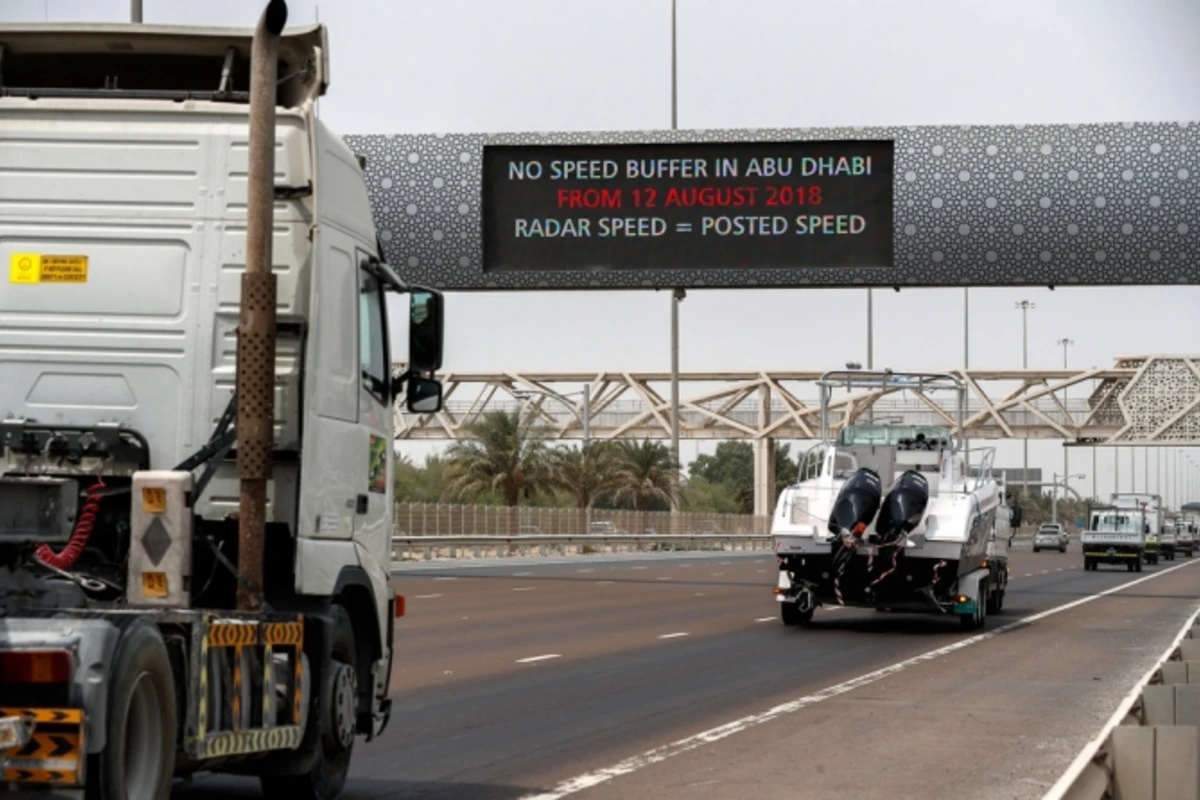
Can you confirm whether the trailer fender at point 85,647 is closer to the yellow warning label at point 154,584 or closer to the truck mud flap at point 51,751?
the truck mud flap at point 51,751

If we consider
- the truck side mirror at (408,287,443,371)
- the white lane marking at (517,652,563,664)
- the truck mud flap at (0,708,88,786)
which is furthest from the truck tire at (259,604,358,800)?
the white lane marking at (517,652,563,664)

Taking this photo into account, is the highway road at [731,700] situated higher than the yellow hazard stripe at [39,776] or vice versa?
the yellow hazard stripe at [39,776]

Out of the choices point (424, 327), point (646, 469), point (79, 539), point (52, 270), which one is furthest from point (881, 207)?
point (646, 469)

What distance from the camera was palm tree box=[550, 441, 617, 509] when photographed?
83.2m

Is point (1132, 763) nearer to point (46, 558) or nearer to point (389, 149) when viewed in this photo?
point (46, 558)

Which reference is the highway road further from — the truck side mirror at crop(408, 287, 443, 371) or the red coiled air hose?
the red coiled air hose

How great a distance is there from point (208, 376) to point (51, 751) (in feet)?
8.66

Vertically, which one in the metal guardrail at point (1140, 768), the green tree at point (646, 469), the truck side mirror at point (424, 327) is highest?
the green tree at point (646, 469)

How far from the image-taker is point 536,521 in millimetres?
71000

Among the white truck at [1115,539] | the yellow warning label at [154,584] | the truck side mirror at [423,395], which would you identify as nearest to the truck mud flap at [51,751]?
the yellow warning label at [154,584]

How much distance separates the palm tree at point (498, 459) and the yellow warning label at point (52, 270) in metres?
67.0

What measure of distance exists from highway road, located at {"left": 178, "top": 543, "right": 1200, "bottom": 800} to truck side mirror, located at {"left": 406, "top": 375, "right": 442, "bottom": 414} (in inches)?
85.1

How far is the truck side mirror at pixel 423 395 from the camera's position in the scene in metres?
11.0

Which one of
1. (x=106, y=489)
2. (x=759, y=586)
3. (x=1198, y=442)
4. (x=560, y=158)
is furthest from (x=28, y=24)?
(x=1198, y=442)
